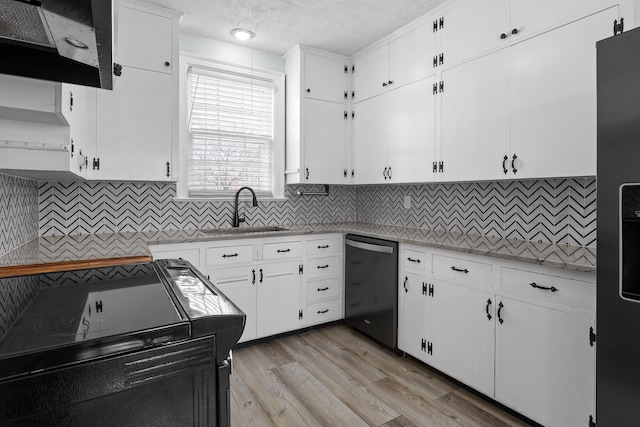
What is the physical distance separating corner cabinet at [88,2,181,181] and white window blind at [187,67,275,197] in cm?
48

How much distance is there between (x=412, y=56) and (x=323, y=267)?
200 centimetres

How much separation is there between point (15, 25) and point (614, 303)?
221 centimetres

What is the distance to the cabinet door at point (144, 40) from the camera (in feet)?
8.47

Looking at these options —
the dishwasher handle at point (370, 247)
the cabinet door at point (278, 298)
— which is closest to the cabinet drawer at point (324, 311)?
the cabinet door at point (278, 298)

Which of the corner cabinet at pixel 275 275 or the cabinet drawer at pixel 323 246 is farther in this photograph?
the cabinet drawer at pixel 323 246

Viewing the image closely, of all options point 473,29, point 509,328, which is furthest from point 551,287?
point 473,29

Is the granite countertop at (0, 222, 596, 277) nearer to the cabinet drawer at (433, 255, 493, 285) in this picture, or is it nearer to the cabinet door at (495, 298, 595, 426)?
the cabinet drawer at (433, 255, 493, 285)

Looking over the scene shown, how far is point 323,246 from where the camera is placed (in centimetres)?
329

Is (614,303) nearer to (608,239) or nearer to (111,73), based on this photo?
(608,239)

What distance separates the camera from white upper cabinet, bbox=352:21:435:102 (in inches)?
111

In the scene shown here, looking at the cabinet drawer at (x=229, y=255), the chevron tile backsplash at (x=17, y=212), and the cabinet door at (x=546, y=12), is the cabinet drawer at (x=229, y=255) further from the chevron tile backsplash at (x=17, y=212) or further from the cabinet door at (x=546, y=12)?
the cabinet door at (x=546, y=12)

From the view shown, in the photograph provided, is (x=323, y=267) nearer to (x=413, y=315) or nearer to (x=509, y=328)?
(x=413, y=315)

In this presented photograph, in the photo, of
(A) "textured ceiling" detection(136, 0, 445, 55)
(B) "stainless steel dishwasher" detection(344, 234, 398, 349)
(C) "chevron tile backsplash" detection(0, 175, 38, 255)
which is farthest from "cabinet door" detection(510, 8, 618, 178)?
(C) "chevron tile backsplash" detection(0, 175, 38, 255)

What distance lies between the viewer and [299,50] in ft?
11.1
